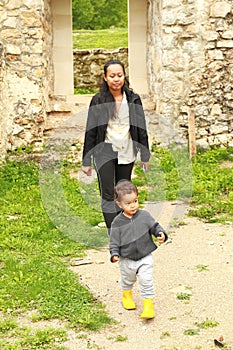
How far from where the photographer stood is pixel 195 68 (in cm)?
873

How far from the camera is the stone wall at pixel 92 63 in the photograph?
→ 13.6m

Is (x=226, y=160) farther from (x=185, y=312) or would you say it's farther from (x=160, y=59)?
(x=185, y=312)

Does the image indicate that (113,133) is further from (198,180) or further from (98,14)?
(98,14)

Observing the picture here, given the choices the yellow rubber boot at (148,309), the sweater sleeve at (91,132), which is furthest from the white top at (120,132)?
the yellow rubber boot at (148,309)

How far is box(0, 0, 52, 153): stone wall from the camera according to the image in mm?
8375

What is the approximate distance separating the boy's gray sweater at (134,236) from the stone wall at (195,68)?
182 inches

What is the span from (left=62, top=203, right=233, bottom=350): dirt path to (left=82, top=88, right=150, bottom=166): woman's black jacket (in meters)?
0.89

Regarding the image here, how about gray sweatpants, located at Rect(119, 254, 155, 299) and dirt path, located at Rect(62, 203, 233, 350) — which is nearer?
dirt path, located at Rect(62, 203, 233, 350)

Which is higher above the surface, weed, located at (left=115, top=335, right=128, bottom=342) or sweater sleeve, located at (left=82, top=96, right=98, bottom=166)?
sweater sleeve, located at (left=82, top=96, right=98, bottom=166)

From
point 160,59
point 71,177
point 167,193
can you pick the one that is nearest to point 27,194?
point 71,177

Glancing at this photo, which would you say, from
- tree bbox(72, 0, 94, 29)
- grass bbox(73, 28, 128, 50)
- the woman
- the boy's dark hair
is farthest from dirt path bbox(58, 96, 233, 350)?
tree bbox(72, 0, 94, 29)

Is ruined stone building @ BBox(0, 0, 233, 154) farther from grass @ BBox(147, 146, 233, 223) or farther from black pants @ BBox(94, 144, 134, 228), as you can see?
black pants @ BBox(94, 144, 134, 228)

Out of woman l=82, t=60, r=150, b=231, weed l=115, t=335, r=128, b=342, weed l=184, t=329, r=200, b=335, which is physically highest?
woman l=82, t=60, r=150, b=231

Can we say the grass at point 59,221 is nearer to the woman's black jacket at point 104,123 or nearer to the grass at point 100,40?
the woman's black jacket at point 104,123
